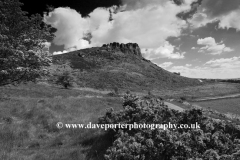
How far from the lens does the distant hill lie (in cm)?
9162

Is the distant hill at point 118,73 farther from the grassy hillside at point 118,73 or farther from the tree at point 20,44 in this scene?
the tree at point 20,44

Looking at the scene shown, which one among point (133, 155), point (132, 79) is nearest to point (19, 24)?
point (133, 155)

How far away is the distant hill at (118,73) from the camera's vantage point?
91619mm

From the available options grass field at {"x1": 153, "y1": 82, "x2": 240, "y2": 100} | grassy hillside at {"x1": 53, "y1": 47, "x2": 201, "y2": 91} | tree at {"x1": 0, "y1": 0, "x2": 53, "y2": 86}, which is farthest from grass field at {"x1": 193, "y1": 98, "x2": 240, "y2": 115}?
grassy hillside at {"x1": 53, "y1": 47, "x2": 201, "y2": 91}

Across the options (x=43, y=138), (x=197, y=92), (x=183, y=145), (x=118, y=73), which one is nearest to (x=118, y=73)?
(x=118, y=73)

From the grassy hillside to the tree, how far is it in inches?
2757

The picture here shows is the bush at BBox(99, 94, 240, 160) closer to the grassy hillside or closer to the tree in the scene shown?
the tree

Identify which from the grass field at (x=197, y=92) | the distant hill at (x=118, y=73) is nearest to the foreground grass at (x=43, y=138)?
the grass field at (x=197, y=92)

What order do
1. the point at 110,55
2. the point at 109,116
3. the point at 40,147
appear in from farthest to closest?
the point at 110,55, the point at 109,116, the point at 40,147

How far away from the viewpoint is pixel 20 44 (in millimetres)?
7199

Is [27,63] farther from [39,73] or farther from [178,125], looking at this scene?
[178,125]

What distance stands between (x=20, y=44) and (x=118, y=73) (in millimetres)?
103343

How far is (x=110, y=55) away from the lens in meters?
156

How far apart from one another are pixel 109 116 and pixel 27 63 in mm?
4752
